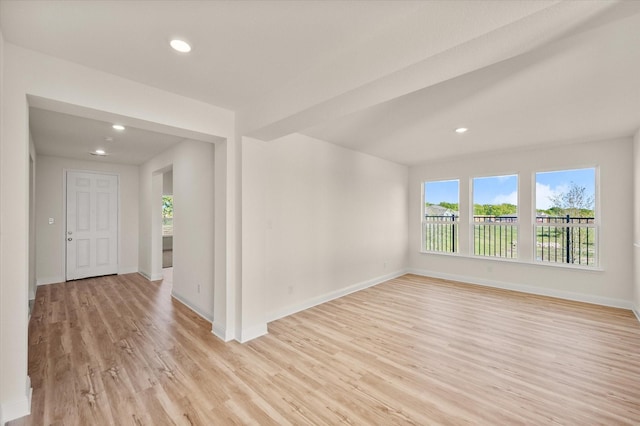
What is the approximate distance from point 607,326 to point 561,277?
1309 millimetres

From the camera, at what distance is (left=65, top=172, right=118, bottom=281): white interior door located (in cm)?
566

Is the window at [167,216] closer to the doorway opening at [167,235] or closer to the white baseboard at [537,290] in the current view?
the doorway opening at [167,235]

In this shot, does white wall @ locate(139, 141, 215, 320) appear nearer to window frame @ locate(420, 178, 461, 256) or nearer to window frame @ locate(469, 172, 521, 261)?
window frame @ locate(420, 178, 461, 256)

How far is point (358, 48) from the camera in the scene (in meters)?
1.90

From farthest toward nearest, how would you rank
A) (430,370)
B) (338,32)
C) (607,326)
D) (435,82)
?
(607,326) → (430,370) → (338,32) → (435,82)

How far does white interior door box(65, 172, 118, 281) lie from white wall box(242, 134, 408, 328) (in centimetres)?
472

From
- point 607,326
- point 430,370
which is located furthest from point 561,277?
point 430,370

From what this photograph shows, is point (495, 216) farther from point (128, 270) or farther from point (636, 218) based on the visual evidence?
point (128, 270)

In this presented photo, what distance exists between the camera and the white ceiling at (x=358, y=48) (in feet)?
4.60

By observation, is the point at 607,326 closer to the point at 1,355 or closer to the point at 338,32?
the point at 338,32

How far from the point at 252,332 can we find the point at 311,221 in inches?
67.1

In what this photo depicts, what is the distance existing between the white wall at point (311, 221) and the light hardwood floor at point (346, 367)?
0.50m

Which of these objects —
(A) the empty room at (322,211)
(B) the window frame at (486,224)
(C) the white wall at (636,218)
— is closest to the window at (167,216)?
(A) the empty room at (322,211)

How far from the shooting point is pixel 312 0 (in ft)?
5.02
